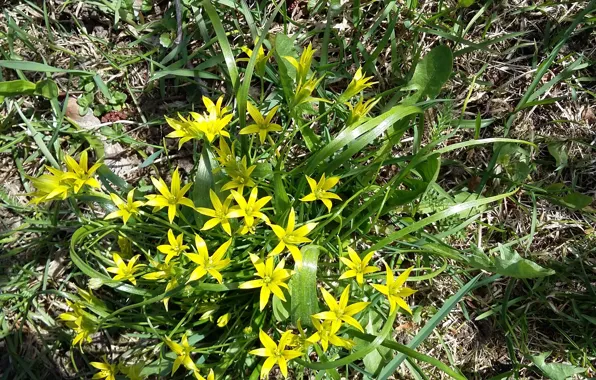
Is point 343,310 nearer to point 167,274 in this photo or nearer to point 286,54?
point 167,274

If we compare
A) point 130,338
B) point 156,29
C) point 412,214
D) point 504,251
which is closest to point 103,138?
point 156,29

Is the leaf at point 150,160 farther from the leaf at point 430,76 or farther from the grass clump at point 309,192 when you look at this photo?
the leaf at point 430,76

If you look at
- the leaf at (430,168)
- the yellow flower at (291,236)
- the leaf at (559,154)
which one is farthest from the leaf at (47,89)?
the leaf at (559,154)

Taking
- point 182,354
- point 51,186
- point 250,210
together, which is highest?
point 51,186

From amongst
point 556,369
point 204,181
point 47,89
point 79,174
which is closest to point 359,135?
point 204,181

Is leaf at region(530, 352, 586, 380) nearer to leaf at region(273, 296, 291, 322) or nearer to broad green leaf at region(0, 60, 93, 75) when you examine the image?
leaf at region(273, 296, 291, 322)

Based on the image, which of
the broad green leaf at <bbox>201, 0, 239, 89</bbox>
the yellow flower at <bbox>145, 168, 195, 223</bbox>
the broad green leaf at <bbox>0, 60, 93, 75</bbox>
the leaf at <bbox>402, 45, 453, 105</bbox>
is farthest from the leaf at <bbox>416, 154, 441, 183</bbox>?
the broad green leaf at <bbox>0, 60, 93, 75</bbox>
